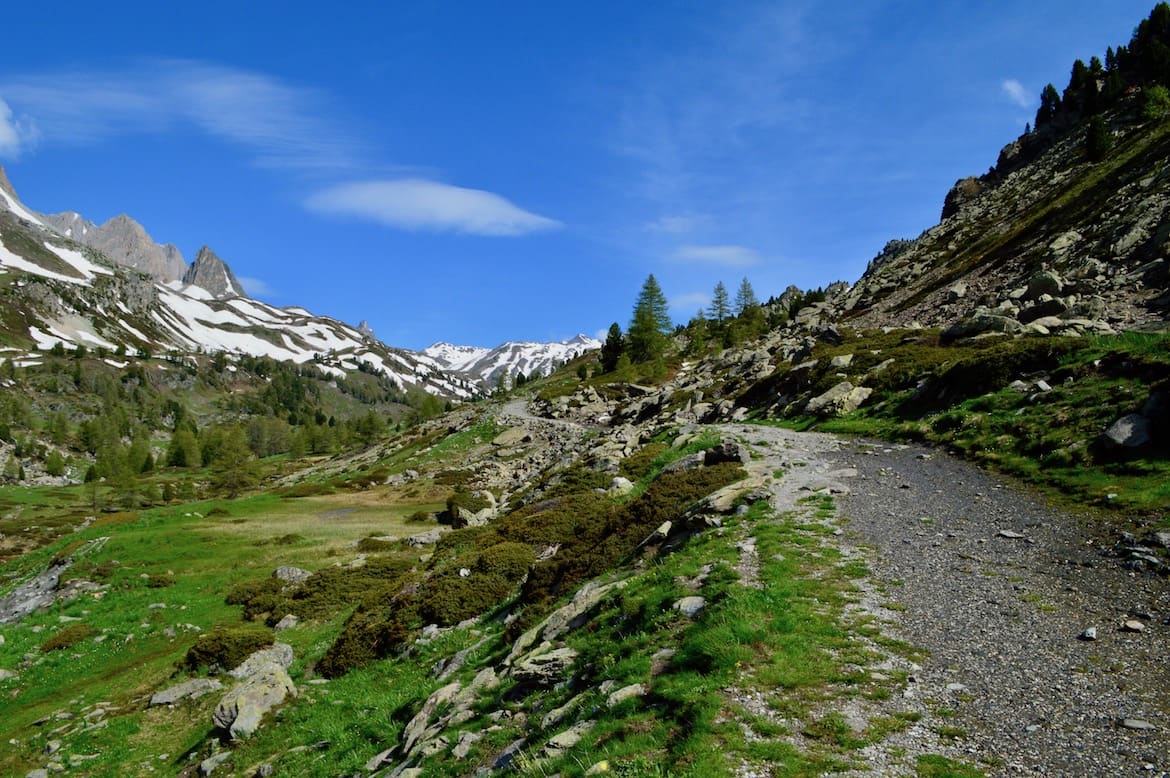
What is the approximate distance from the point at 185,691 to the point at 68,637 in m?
13.4

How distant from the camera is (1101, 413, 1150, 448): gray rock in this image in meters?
16.9

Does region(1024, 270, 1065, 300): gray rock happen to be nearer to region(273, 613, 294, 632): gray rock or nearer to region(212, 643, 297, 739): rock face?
region(212, 643, 297, 739): rock face

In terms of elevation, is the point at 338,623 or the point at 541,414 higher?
the point at 541,414

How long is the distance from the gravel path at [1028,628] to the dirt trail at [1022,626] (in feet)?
0.08

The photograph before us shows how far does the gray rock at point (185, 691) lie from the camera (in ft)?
68.9

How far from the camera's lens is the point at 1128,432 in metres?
17.3

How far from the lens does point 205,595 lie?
1350 inches

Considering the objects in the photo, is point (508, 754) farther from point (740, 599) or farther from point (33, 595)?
point (33, 595)

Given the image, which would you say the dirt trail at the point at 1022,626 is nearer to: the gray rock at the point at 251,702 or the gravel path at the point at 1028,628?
the gravel path at the point at 1028,628

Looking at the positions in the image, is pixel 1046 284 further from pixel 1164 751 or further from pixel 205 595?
pixel 205 595

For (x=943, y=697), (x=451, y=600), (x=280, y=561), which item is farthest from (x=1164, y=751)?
(x=280, y=561)

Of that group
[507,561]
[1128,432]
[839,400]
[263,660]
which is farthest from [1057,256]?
[263,660]

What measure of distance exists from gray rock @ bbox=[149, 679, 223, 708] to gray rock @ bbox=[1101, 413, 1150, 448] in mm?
32534

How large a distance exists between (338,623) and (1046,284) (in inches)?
2136
